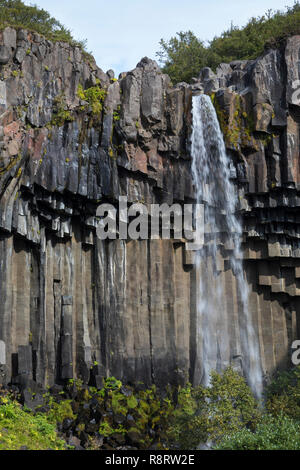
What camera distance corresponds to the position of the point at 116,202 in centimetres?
2089

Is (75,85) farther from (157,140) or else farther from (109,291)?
(109,291)

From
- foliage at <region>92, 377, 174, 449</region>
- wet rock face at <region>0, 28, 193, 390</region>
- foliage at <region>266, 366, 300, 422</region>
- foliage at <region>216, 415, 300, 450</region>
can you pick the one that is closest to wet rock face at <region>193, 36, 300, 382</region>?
foliage at <region>266, 366, 300, 422</region>

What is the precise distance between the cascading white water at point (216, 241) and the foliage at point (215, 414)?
4.09m

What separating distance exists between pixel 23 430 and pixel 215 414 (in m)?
5.20

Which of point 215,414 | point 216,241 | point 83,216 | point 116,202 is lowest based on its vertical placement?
point 215,414

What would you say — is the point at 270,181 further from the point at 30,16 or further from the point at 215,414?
the point at 30,16

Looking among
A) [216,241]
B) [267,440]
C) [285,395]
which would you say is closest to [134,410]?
[285,395]

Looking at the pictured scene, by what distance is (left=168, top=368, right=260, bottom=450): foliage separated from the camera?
1639cm

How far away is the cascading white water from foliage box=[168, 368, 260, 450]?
4085mm

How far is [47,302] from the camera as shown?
19.5 m

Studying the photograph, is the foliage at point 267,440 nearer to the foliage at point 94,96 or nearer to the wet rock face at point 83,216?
the wet rock face at point 83,216

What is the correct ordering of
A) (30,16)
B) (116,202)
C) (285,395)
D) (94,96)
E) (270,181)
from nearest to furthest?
(285,395) → (116,202) → (94,96) → (270,181) → (30,16)
